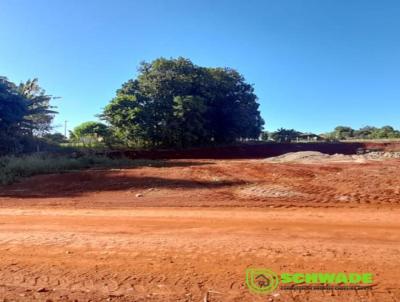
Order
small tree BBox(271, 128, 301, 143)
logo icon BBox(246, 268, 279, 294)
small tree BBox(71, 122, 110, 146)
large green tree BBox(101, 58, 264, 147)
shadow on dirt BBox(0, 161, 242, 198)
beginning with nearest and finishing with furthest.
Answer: logo icon BBox(246, 268, 279, 294) → shadow on dirt BBox(0, 161, 242, 198) → large green tree BBox(101, 58, 264, 147) → small tree BBox(71, 122, 110, 146) → small tree BBox(271, 128, 301, 143)

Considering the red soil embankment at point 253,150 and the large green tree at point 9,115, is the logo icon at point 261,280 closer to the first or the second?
the large green tree at point 9,115

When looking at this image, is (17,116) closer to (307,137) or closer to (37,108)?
(37,108)

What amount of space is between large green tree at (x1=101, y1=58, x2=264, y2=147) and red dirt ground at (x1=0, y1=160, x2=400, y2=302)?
837 inches

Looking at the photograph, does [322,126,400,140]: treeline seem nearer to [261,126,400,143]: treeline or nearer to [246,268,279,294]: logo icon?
[261,126,400,143]: treeline

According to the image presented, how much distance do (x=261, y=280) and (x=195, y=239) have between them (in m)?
1.80

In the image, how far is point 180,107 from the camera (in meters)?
32.6

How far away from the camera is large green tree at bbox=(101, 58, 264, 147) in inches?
1281

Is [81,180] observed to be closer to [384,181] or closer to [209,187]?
[209,187]

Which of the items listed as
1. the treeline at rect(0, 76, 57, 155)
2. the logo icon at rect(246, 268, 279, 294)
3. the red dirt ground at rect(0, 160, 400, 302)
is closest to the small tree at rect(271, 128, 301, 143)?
the treeline at rect(0, 76, 57, 155)

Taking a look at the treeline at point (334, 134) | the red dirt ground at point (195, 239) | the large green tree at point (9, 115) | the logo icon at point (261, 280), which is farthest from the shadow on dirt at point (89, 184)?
the treeline at point (334, 134)

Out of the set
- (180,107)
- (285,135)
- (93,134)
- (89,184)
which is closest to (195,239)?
(89,184)

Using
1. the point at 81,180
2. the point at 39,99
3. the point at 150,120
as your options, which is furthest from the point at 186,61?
the point at 81,180

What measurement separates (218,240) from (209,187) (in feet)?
21.5

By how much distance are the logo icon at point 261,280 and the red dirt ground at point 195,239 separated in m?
0.08
